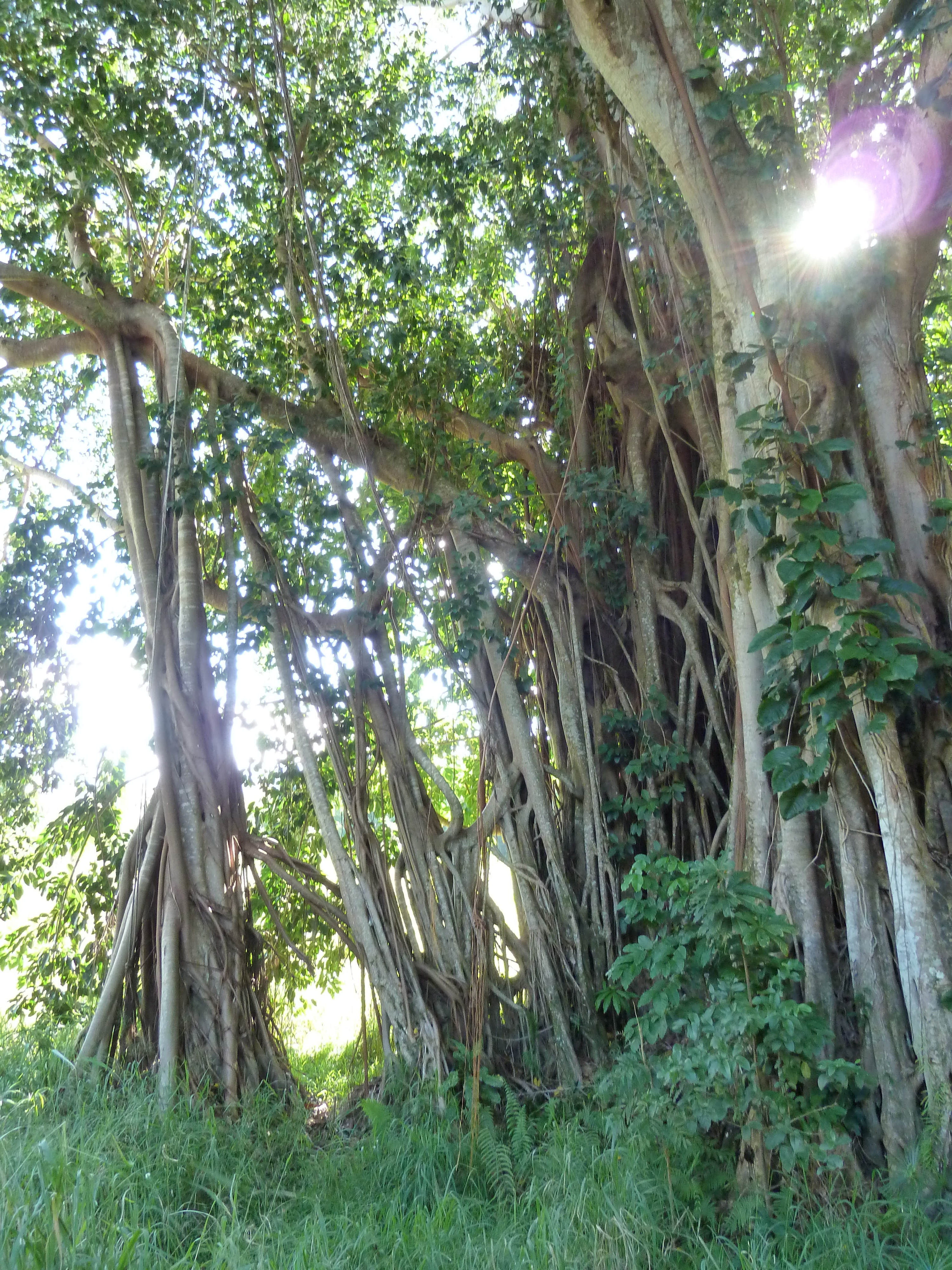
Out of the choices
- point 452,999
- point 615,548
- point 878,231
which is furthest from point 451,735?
point 878,231

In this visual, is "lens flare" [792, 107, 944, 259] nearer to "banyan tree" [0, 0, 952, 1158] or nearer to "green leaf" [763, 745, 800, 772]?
"banyan tree" [0, 0, 952, 1158]

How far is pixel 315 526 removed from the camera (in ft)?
15.7

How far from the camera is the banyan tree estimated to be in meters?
3.08

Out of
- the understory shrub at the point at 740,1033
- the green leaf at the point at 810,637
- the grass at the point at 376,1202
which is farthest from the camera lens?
the green leaf at the point at 810,637

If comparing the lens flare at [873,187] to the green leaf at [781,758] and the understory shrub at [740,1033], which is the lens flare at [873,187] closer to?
the green leaf at [781,758]

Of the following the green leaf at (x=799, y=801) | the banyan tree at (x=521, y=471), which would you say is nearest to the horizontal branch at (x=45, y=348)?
the banyan tree at (x=521, y=471)

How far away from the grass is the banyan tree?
1.33 feet

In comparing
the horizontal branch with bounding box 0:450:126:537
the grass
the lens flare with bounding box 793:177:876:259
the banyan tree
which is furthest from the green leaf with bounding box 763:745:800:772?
the horizontal branch with bounding box 0:450:126:537

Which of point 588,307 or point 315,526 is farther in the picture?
point 588,307

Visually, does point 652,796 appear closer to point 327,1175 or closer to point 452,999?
point 452,999

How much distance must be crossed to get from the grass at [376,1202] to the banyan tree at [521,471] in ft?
1.33

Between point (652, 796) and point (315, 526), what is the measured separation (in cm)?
201

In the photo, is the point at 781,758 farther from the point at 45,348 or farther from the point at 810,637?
the point at 45,348

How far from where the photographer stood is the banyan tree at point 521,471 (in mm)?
3080
